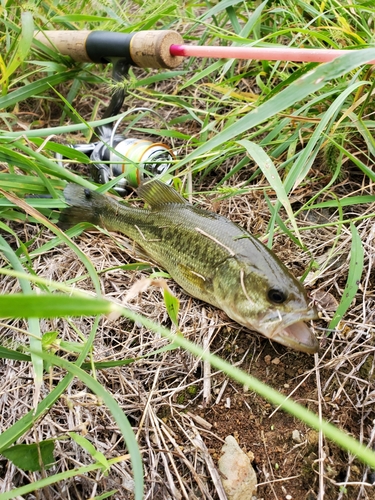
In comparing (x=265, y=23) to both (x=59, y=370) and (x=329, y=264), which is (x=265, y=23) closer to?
(x=329, y=264)

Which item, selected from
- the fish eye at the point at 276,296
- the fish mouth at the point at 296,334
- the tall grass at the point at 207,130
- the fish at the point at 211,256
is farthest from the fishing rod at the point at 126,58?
the fish mouth at the point at 296,334

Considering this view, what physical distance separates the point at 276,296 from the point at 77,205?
135 centimetres

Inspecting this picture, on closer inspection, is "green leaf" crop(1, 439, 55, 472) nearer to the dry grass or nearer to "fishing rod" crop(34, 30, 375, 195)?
the dry grass

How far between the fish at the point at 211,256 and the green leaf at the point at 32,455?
3.24 feet

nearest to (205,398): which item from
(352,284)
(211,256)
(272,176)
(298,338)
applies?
(298,338)

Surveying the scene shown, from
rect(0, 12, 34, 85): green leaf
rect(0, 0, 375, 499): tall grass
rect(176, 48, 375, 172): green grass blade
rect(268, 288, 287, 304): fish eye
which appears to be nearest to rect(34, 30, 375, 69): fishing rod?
rect(0, 0, 375, 499): tall grass

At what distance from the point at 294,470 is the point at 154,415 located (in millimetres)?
605

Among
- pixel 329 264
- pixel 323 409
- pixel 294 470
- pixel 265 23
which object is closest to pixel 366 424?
pixel 323 409

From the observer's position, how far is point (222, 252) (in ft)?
7.82

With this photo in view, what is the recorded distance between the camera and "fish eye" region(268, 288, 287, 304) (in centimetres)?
208

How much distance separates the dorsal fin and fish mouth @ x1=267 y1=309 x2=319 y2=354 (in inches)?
40.4

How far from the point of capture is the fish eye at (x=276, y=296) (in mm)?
2084

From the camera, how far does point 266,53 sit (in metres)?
2.71

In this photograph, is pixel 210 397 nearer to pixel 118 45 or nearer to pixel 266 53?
pixel 266 53
